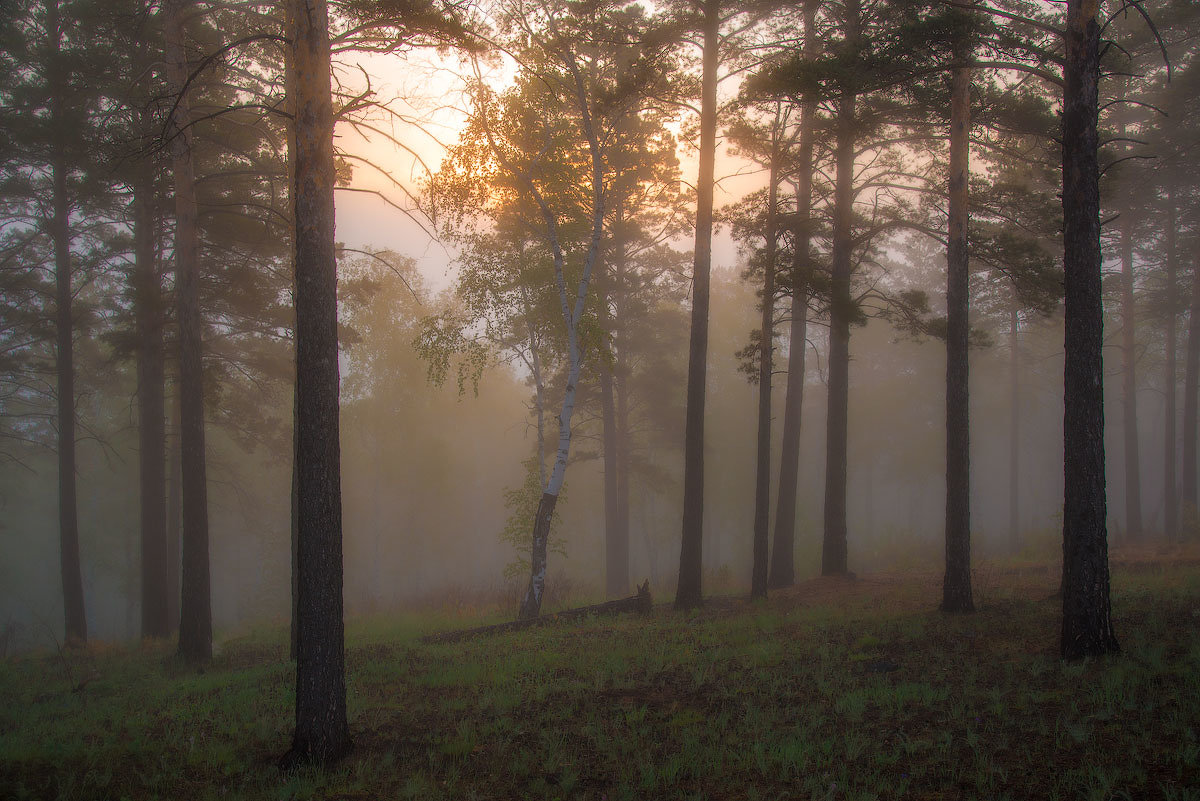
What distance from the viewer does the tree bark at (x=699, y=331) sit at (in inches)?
544

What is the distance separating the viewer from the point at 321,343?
6531 millimetres

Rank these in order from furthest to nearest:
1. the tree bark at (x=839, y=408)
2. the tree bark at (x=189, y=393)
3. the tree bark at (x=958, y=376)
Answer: the tree bark at (x=839, y=408), the tree bark at (x=189, y=393), the tree bark at (x=958, y=376)

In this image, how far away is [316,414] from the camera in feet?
21.2

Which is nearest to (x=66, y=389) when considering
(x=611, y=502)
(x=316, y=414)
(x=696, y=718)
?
(x=316, y=414)

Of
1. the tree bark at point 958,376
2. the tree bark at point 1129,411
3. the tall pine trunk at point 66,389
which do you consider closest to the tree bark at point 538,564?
the tree bark at point 958,376

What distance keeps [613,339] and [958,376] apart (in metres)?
9.39

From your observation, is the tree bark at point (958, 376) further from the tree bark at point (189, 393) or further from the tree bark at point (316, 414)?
the tree bark at point (189, 393)

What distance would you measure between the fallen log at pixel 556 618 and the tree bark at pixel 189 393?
4183 millimetres

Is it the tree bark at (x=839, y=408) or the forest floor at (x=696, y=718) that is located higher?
the tree bark at (x=839, y=408)

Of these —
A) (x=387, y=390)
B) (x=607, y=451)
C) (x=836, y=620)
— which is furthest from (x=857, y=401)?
(x=836, y=620)

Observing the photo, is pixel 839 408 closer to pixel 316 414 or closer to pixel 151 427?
pixel 316 414

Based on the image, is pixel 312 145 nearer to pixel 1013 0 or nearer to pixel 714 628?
pixel 714 628

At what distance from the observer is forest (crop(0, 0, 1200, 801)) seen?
6383mm

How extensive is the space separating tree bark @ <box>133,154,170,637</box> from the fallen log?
817 centimetres
